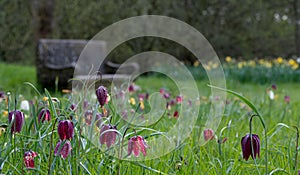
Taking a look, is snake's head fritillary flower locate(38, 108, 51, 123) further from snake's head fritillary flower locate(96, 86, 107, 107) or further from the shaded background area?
the shaded background area

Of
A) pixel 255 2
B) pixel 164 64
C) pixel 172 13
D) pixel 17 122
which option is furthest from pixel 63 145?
pixel 255 2

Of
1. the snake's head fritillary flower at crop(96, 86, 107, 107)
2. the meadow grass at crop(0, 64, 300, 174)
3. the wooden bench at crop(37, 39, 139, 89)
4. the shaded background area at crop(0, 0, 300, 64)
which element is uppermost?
the shaded background area at crop(0, 0, 300, 64)

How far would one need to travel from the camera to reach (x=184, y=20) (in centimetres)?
1109

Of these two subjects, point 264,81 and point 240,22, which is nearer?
point 264,81

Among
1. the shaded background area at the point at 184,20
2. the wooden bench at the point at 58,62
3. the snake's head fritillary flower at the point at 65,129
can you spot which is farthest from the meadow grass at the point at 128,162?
the shaded background area at the point at 184,20

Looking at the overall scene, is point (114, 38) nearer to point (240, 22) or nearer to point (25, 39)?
point (25, 39)

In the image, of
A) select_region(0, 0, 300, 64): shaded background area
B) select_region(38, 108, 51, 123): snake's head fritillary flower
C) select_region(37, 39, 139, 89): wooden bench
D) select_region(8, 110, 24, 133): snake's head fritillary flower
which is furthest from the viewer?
→ select_region(0, 0, 300, 64): shaded background area

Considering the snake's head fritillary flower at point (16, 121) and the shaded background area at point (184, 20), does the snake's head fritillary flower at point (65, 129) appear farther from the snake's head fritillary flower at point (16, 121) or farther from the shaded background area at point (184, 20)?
the shaded background area at point (184, 20)

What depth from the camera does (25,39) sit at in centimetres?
1140

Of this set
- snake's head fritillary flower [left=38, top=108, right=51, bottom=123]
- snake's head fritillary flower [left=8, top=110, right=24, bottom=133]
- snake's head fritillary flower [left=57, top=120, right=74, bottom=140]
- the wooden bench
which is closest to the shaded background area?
the wooden bench

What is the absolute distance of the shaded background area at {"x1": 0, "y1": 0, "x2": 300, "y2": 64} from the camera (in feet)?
35.8

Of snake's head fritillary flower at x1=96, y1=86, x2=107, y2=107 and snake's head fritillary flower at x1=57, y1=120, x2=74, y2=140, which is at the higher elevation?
snake's head fritillary flower at x1=96, y1=86, x2=107, y2=107

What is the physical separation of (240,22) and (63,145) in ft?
34.6

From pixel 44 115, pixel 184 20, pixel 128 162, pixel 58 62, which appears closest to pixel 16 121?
pixel 44 115
